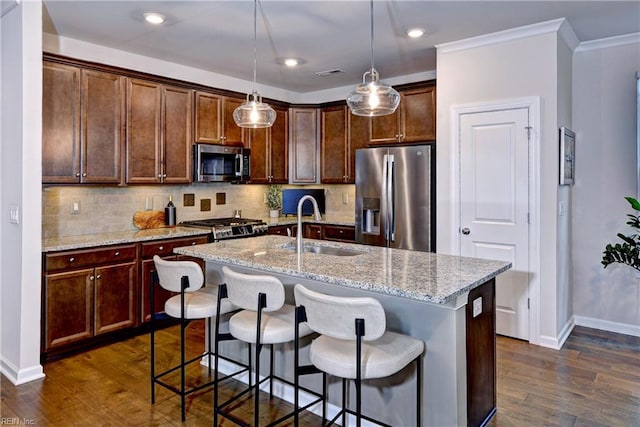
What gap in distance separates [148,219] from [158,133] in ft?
2.92

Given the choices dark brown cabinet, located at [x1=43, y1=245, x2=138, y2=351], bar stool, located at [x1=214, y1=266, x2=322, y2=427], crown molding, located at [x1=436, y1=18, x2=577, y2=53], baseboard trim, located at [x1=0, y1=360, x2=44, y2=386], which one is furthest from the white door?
baseboard trim, located at [x1=0, y1=360, x2=44, y2=386]

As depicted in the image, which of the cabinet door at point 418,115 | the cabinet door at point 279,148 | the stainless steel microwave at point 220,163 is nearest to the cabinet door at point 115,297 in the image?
the stainless steel microwave at point 220,163

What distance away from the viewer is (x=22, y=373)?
117 inches

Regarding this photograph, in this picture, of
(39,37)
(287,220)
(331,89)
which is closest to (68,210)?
(39,37)

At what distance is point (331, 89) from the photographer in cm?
593

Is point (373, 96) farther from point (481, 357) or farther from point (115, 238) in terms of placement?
point (115, 238)

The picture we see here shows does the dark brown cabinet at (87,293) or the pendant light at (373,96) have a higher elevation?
the pendant light at (373,96)

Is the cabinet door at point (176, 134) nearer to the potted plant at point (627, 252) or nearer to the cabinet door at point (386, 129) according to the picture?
the cabinet door at point (386, 129)

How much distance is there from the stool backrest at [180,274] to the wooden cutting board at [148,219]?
206cm

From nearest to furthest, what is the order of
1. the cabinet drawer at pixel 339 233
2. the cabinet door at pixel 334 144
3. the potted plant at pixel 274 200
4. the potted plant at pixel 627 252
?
the potted plant at pixel 627 252 < the cabinet drawer at pixel 339 233 < the cabinet door at pixel 334 144 < the potted plant at pixel 274 200

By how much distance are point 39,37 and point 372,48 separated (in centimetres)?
260

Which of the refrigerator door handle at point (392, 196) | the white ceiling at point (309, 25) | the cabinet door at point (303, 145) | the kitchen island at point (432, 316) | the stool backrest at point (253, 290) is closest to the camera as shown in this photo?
the kitchen island at point (432, 316)

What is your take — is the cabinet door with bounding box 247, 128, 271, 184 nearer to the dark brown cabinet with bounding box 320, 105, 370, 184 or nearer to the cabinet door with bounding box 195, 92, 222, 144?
the cabinet door with bounding box 195, 92, 222, 144

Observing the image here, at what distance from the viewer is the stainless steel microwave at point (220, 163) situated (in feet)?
15.3
